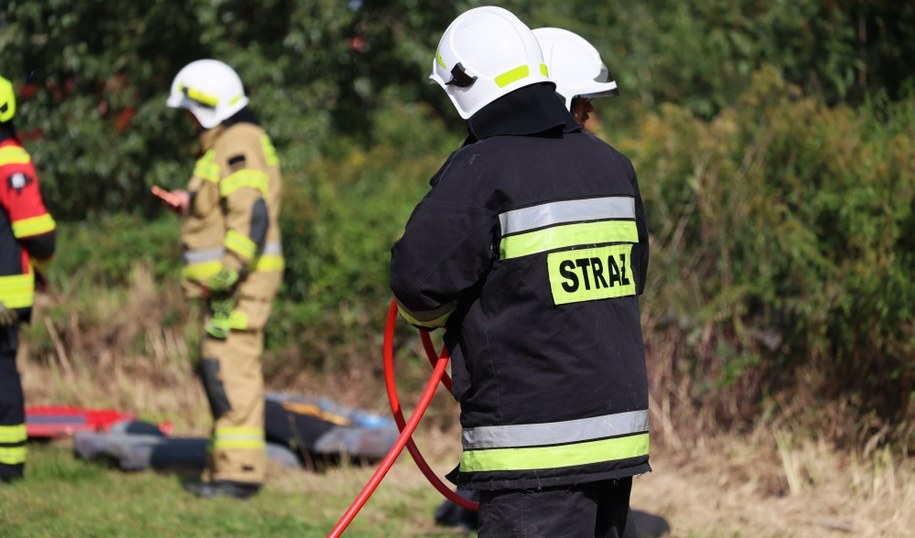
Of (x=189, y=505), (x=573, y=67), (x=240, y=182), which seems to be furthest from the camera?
(x=240, y=182)

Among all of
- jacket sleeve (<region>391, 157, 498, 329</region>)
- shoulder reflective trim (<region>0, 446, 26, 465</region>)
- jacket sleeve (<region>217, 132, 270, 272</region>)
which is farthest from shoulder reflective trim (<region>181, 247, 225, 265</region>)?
jacket sleeve (<region>391, 157, 498, 329</region>)

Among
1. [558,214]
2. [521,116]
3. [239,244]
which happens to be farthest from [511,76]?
[239,244]

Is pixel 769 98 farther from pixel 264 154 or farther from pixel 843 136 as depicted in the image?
pixel 264 154

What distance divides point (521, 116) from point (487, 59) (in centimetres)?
19

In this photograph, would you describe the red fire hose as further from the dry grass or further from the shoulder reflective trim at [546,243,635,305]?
the dry grass

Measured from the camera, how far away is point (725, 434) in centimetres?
655

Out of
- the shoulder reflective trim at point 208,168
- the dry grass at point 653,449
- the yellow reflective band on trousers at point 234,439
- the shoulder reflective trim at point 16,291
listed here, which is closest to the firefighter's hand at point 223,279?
the shoulder reflective trim at point 208,168

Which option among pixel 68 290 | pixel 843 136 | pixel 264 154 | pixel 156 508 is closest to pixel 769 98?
pixel 843 136

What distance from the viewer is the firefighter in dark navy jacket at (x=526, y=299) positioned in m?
3.21

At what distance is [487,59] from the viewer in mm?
3352

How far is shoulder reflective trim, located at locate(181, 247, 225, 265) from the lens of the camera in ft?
20.0

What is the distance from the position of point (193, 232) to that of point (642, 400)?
3.39m

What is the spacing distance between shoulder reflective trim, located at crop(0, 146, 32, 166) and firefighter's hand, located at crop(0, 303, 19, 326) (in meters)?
0.68

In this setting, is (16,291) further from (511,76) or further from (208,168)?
(511,76)
